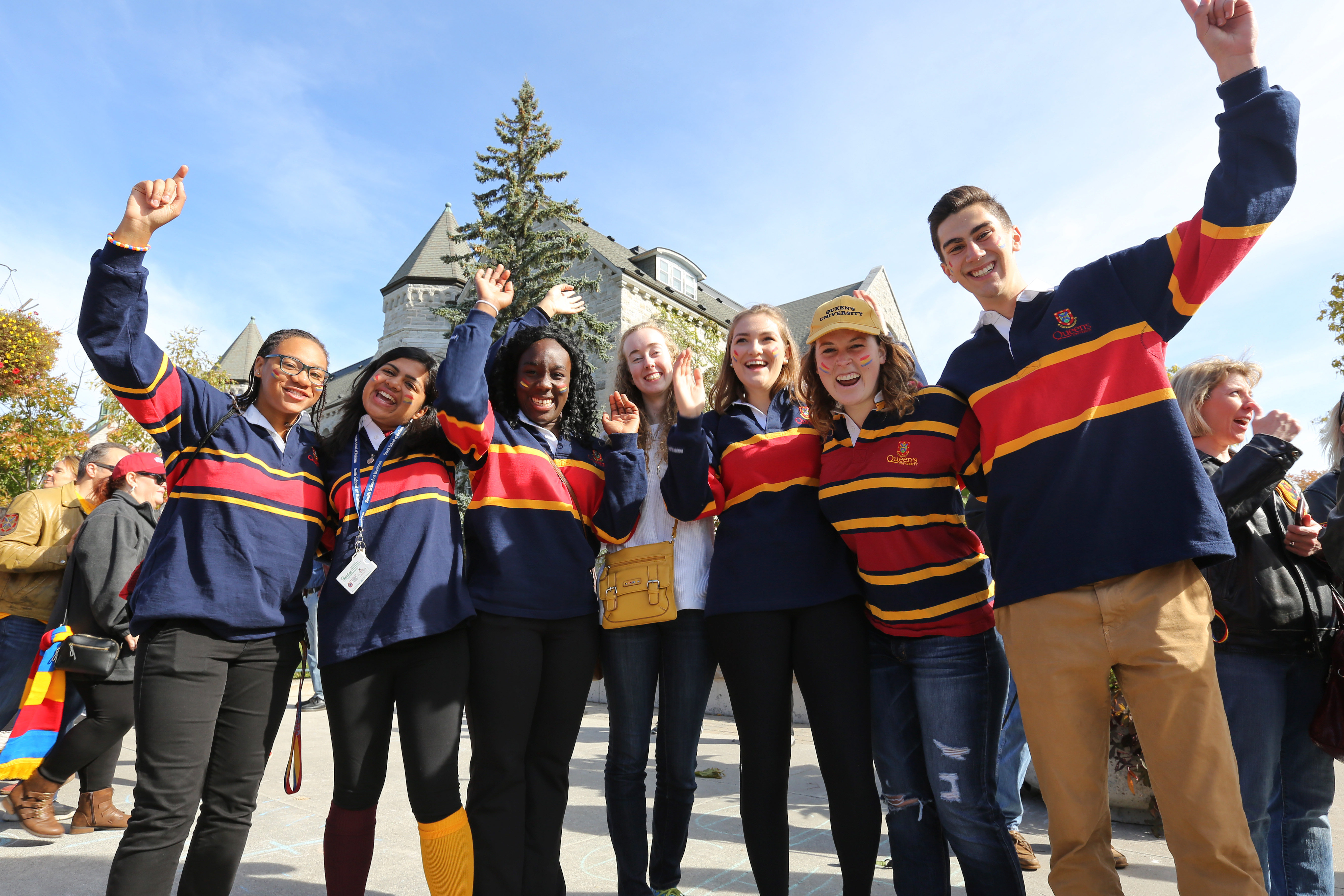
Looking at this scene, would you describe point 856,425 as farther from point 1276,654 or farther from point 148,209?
point 148,209

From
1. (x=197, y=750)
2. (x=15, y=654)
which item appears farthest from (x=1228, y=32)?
(x=15, y=654)

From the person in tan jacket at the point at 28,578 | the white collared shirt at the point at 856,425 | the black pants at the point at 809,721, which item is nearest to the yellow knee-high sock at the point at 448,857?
the black pants at the point at 809,721

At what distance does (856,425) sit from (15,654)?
212 inches

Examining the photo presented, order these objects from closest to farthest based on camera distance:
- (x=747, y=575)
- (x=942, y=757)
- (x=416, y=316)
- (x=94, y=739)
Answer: (x=942, y=757)
(x=747, y=575)
(x=94, y=739)
(x=416, y=316)

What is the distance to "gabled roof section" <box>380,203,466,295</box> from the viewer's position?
32781 mm

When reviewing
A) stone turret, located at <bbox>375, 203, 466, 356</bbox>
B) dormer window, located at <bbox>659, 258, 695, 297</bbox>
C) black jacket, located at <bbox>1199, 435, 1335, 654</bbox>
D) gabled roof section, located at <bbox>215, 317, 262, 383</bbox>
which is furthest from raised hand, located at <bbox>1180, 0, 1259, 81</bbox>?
gabled roof section, located at <bbox>215, 317, 262, 383</bbox>

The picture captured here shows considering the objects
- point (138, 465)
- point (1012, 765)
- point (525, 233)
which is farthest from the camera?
point (525, 233)

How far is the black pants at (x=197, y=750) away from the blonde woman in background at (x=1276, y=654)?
3.30 metres

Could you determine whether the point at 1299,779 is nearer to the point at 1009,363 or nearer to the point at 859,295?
the point at 1009,363

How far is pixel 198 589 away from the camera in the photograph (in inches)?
95.4

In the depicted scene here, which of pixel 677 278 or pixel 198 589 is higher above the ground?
pixel 677 278

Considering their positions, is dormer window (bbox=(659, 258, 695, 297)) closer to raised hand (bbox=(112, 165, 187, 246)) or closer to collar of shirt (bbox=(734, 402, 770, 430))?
collar of shirt (bbox=(734, 402, 770, 430))

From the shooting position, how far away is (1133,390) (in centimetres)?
202

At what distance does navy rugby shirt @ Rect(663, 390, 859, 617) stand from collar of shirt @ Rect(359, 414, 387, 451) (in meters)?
1.11
